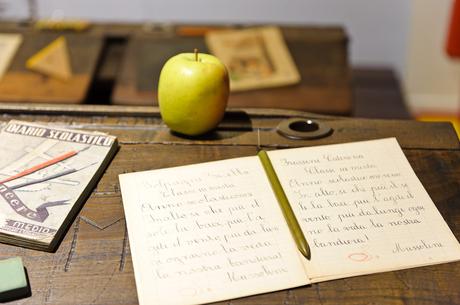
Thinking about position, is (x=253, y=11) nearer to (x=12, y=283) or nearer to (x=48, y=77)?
(x=48, y=77)

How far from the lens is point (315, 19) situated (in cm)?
272

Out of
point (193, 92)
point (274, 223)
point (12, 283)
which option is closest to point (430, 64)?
point (193, 92)

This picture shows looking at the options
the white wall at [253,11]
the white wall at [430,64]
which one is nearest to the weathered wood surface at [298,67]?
the white wall at [253,11]

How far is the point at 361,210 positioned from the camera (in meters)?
0.97

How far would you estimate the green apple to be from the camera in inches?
42.8

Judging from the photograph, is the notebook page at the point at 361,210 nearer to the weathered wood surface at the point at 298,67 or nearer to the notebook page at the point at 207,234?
the notebook page at the point at 207,234

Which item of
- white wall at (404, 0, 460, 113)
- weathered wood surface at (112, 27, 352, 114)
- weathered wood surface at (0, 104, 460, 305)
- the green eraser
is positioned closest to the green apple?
weathered wood surface at (0, 104, 460, 305)

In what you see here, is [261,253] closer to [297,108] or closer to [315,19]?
[297,108]

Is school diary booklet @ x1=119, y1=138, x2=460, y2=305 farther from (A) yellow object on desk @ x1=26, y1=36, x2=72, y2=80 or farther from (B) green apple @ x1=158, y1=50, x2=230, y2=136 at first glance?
(A) yellow object on desk @ x1=26, y1=36, x2=72, y2=80

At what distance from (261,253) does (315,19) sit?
6.45ft

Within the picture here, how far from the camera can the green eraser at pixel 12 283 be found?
2.66ft

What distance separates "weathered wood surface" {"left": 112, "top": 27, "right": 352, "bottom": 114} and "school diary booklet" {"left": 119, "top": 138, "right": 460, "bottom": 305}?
2.02 feet

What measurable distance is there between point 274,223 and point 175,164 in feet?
0.67

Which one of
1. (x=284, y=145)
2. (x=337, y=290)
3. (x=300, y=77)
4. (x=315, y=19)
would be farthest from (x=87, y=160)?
(x=315, y=19)
